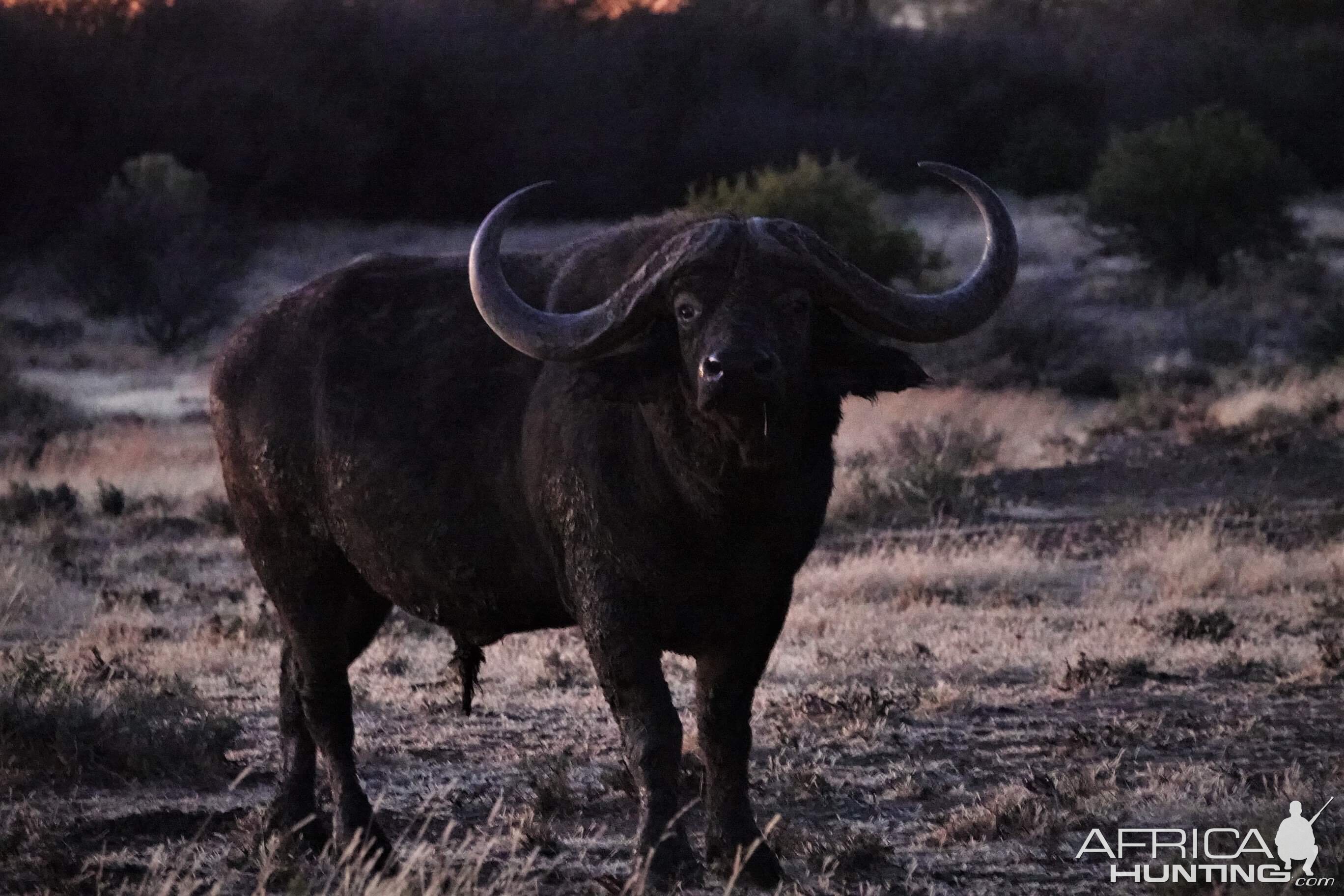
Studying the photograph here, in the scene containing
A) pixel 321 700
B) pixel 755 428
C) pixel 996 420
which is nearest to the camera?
pixel 755 428

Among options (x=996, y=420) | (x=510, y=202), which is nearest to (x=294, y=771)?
Result: (x=510, y=202)

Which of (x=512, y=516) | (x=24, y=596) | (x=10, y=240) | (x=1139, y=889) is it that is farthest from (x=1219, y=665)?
(x=10, y=240)

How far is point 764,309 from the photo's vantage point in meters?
5.66

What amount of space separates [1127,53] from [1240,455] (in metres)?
48.2

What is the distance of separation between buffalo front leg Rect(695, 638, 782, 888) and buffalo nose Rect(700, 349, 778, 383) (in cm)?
119

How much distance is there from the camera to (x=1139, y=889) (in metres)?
6.02

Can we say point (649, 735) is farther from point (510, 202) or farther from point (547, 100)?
point (547, 100)

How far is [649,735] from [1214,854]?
189 cm

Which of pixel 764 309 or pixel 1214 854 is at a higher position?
pixel 764 309

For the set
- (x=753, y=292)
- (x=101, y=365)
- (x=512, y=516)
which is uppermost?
(x=753, y=292)

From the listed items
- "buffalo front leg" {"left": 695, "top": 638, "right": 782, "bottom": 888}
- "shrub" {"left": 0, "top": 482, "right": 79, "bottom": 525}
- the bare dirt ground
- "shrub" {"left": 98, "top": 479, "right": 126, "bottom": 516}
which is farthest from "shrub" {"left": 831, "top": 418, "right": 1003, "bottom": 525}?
"buffalo front leg" {"left": 695, "top": 638, "right": 782, "bottom": 888}

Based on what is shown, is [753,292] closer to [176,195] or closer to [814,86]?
[176,195]

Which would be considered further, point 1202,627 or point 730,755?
point 1202,627

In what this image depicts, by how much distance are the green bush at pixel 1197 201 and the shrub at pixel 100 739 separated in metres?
34.4
